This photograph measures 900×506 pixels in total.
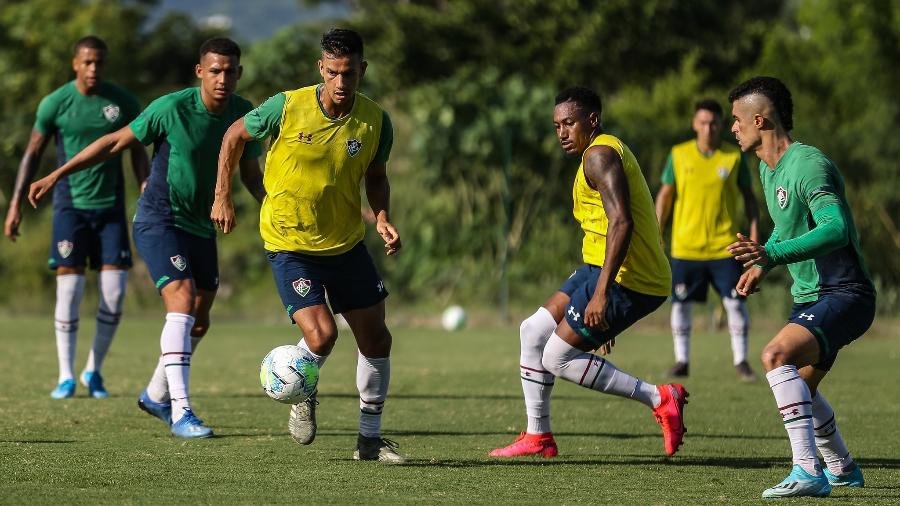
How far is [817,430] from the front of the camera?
275 inches

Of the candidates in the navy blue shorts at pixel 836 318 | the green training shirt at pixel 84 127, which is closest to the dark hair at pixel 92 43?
the green training shirt at pixel 84 127

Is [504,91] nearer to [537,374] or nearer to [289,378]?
[537,374]

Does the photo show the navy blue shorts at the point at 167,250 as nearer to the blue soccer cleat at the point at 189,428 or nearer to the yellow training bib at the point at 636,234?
the blue soccer cleat at the point at 189,428

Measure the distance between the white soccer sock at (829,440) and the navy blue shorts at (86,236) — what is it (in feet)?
18.3

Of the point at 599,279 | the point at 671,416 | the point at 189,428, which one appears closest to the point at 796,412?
the point at 671,416

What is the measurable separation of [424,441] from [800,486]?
8.78 ft

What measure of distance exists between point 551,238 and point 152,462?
12224 mm

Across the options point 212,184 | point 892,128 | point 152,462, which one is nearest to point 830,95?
point 892,128

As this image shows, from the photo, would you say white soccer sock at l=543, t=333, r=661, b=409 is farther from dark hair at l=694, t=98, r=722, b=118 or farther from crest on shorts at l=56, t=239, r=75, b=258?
dark hair at l=694, t=98, r=722, b=118

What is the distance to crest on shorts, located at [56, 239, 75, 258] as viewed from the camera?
34.9ft

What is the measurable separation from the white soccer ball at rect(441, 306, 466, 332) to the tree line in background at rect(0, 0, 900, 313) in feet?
2.24

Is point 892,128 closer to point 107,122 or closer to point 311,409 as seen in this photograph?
point 107,122

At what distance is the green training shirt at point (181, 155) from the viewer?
861cm

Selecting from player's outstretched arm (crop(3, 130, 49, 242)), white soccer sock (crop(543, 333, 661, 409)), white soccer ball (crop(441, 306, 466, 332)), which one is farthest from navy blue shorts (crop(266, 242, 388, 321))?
white soccer ball (crop(441, 306, 466, 332))
